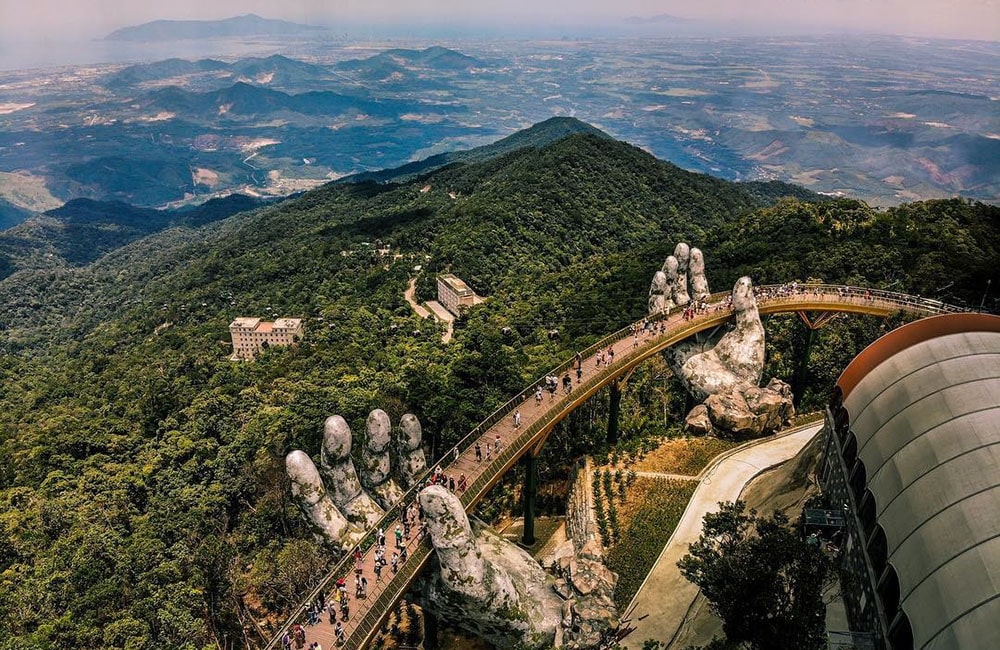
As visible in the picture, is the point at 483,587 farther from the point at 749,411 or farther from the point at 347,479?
the point at 749,411

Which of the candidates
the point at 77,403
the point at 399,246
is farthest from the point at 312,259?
the point at 77,403

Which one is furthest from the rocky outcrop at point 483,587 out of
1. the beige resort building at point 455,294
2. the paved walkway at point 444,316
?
the beige resort building at point 455,294

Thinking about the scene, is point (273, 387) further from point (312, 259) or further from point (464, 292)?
point (312, 259)

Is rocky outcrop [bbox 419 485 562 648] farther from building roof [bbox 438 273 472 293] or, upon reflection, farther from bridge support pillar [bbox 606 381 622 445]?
building roof [bbox 438 273 472 293]

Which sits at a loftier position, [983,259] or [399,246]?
[983,259]

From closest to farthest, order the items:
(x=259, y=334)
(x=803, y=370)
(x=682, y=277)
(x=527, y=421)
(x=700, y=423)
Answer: (x=527, y=421) < (x=700, y=423) < (x=803, y=370) < (x=682, y=277) < (x=259, y=334)

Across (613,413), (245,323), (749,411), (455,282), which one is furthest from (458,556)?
(245,323)

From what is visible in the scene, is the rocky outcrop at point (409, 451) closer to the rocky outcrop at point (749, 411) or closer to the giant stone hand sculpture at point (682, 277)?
the rocky outcrop at point (749, 411)
